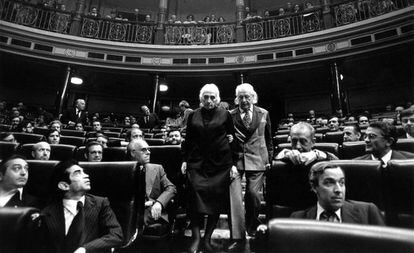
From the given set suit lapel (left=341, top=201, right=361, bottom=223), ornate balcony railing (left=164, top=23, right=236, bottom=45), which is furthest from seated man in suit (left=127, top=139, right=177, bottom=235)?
ornate balcony railing (left=164, top=23, right=236, bottom=45)

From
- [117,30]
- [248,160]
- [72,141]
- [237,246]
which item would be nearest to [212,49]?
[117,30]

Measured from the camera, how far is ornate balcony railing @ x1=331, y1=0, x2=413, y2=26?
6.35 meters

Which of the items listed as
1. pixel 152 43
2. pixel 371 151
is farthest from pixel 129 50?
pixel 371 151

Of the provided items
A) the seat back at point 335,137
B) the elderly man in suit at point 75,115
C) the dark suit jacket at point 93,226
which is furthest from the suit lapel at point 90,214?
the elderly man in suit at point 75,115

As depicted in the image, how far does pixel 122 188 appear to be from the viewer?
165cm

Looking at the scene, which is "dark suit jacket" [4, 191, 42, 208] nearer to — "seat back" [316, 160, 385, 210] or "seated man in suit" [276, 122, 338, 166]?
"seated man in suit" [276, 122, 338, 166]

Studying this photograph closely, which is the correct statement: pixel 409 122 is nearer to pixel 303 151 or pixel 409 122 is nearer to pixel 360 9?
pixel 303 151

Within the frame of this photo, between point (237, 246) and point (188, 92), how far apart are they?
26.7 feet

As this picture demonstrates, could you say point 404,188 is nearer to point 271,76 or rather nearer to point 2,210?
point 2,210

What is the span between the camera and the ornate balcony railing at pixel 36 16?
713 centimetres

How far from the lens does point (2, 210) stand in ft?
2.72

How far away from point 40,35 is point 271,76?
620cm

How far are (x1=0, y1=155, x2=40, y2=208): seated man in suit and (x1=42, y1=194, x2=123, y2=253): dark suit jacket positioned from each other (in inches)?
11.8

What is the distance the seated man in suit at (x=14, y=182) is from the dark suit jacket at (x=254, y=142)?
4.63 feet
